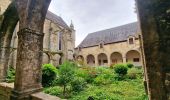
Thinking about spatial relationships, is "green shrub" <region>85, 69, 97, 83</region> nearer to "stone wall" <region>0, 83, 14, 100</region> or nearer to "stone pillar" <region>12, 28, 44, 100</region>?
"stone wall" <region>0, 83, 14, 100</region>

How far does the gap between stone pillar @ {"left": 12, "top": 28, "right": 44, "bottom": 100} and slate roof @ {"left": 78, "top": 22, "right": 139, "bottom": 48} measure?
21.4 m

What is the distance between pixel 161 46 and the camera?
186 cm

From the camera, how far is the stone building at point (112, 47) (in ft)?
79.7

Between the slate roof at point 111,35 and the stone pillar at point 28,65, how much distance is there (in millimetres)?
21412

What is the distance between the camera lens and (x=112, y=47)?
2628 centimetres

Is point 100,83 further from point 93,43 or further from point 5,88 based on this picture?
point 93,43

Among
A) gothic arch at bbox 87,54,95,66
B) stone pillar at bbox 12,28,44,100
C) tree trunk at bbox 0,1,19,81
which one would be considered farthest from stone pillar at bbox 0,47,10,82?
gothic arch at bbox 87,54,95,66

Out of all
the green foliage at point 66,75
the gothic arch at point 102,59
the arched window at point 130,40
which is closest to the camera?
the green foliage at point 66,75

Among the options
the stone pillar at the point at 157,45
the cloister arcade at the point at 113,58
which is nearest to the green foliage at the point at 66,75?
the stone pillar at the point at 157,45

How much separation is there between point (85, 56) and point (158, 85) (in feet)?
91.4

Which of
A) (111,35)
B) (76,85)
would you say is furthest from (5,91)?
(111,35)

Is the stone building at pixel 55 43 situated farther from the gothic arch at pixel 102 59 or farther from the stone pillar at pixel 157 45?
the stone pillar at pixel 157 45

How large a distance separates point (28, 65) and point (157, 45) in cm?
346

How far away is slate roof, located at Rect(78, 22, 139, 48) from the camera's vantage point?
82.8 ft
